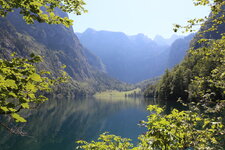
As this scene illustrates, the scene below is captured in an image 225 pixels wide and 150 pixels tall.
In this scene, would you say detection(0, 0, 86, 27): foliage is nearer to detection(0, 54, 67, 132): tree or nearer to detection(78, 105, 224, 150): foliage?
detection(0, 54, 67, 132): tree

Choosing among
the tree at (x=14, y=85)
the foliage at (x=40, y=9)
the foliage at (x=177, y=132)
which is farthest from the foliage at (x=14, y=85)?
the foliage at (x=177, y=132)

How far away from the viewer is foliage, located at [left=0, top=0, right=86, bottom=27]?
6576mm

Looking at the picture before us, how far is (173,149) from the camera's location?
772 centimetres

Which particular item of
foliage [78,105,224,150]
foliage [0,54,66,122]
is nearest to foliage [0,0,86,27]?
foliage [0,54,66,122]

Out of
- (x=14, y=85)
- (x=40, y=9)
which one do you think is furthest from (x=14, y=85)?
(x=40, y=9)

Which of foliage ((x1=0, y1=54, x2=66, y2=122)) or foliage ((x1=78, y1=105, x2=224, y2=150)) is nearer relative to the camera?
foliage ((x1=0, y1=54, x2=66, y2=122))

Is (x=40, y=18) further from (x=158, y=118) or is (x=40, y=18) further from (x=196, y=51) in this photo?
(x=196, y=51)

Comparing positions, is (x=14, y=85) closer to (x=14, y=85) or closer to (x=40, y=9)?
(x=14, y=85)

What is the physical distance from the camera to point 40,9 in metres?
7.96

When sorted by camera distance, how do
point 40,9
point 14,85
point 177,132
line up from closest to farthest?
point 14,85, point 40,9, point 177,132

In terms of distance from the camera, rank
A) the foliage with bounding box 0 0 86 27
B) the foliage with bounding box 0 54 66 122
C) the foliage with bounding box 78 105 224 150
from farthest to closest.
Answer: the foliage with bounding box 78 105 224 150 → the foliage with bounding box 0 0 86 27 → the foliage with bounding box 0 54 66 122

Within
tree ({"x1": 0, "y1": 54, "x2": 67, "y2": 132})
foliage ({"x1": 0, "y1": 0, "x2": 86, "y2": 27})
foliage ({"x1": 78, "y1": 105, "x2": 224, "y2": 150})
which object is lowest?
foliage ({"x1": 78, "y1": 105, "x2": 224, "y2": 150})

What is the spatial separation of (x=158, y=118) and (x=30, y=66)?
5952mm

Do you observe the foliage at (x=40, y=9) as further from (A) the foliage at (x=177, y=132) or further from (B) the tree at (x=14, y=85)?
(A) the foliage at (x=177, y=132)
